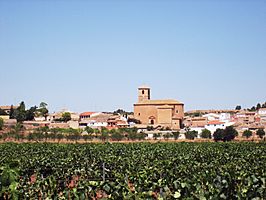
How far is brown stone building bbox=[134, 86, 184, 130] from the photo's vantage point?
323 ft

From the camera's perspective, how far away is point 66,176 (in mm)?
22250

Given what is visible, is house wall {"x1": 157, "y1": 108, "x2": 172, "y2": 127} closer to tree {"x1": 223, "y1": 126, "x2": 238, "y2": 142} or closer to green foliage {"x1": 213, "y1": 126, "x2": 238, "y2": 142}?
green foliage {"x1": 213, "y1": 126, "x2": 238, "y2": 142}

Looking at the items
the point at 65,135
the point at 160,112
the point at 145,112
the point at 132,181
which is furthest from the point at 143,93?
the point at 132,181

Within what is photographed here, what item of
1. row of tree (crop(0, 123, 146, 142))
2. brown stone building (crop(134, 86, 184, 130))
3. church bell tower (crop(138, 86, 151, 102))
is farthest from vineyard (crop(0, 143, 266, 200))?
church bell tower (crop(138, 86, 151, 102))

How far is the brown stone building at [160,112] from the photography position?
323 ft

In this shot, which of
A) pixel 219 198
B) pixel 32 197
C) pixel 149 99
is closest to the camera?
pixel 219 198

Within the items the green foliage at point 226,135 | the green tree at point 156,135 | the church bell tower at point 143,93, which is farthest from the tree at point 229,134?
the church bell tower at point 143,93

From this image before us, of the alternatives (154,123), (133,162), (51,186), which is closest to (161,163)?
(133,162)

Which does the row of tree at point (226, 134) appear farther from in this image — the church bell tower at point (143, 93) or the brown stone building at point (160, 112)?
the church bell tower at point (143, 93)

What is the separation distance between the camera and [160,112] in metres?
99.3

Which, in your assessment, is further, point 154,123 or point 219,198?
point 154,123

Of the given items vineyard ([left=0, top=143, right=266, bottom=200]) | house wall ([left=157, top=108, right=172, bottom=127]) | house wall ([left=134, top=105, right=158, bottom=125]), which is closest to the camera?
vineyard ([left=0, top=143, right=266, bottom=200])

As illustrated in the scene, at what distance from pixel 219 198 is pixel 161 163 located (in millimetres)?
14911

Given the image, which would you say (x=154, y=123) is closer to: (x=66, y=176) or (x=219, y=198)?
(x=66, y=176)
